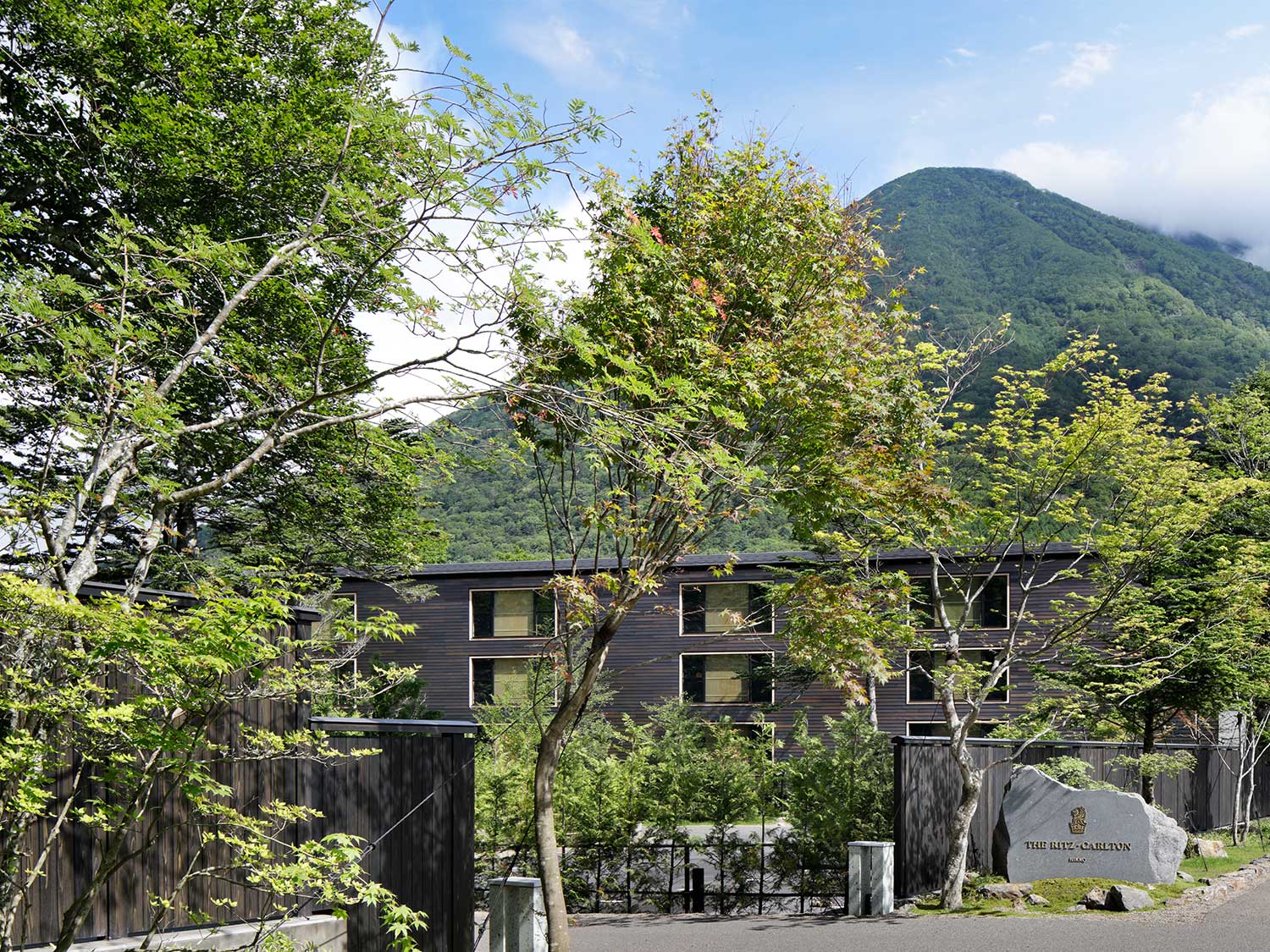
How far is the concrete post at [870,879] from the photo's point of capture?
13.9 metres

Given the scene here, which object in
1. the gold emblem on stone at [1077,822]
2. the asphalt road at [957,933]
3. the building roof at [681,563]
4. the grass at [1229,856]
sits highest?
the building roof at [681,563]

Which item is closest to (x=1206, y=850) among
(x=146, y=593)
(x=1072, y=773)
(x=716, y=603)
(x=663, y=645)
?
(x=1072, y=773)

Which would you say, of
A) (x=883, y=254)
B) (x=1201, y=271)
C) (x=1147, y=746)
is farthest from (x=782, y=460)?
(x=1201, y=271)

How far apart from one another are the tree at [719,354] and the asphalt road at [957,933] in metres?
3.33

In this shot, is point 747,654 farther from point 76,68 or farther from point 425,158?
point 425,158

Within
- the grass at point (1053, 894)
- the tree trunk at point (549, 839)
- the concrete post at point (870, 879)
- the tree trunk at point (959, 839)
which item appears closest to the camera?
the tree trunk at point (549, 839)

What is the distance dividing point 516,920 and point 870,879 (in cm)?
599

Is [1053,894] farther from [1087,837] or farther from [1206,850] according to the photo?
[1206,850]

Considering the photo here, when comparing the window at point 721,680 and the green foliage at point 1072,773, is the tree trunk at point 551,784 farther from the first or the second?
the window at point 721,680

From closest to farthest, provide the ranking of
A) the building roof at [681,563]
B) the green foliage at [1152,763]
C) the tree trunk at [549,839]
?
1. the tree trunk at [549,839]
2. the green foliage at [1152,763]
3. the building roof at [681,563]

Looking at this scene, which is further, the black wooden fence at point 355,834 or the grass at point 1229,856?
the grass at point 1229,856

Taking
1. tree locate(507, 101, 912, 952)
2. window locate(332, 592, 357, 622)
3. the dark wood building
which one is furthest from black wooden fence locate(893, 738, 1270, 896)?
the dark wood building

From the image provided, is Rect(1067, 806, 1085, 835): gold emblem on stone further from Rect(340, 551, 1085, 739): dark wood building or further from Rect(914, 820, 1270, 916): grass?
→ Rect(340, 551, 1085, 739): dark wood building

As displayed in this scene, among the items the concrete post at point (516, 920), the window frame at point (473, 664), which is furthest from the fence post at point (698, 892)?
the window frame at point (473, 664)
